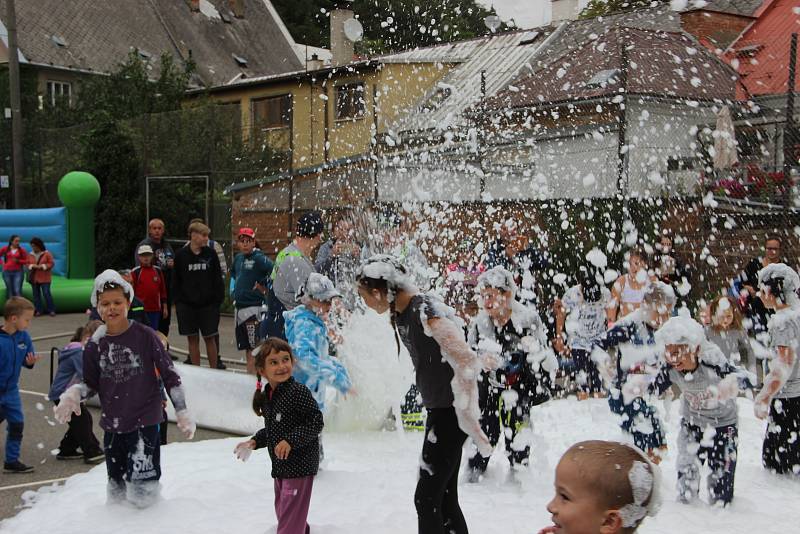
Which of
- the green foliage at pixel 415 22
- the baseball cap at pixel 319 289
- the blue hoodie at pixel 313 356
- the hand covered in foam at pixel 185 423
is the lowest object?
the hand covered in foam at pixel 185 423

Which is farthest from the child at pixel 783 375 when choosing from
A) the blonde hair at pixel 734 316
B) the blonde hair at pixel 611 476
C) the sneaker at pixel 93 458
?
the sneaker at pixel 93 458

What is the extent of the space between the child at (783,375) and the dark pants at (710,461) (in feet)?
1.81

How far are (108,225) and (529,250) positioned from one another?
13542mm

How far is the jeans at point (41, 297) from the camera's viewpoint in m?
16.1

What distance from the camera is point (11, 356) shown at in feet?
20.7

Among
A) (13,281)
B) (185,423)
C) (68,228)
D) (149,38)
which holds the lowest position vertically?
(185,423)

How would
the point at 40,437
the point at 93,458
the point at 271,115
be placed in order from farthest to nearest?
the point at 271,115, the point at 40,437, the point at 93,458

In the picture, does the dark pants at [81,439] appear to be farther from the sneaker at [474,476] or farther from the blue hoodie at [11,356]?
the sneaker at [474,476]

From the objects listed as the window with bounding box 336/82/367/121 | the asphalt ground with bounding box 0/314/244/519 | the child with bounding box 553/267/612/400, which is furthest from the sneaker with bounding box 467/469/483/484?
the window with bounding box 336/82/367/121

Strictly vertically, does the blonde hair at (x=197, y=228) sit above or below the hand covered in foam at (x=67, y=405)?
above

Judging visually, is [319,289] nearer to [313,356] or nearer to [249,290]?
[313,356]

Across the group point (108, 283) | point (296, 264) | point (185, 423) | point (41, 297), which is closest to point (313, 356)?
point (296, 264)

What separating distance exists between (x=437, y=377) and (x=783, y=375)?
2.66 meters

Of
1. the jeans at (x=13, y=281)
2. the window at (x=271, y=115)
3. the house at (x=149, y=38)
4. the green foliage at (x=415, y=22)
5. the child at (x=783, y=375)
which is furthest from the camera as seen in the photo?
the house at (x=149, y=38)
